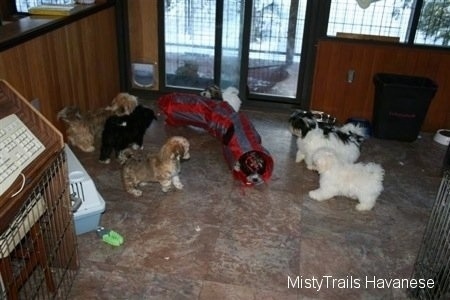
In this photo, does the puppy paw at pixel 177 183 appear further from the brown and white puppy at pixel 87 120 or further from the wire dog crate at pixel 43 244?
the wire dog crate at pixel 43 244

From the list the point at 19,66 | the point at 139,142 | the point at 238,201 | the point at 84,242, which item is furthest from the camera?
the point at 139,142

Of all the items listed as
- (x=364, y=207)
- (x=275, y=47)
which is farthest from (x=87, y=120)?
(x=364, y=207)

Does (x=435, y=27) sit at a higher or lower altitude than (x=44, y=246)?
higher

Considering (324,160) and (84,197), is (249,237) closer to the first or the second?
(324,160)

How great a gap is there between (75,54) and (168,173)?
1397 mm

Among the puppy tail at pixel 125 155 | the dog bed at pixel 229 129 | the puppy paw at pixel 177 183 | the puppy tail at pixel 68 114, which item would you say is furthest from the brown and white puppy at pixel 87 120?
the puppy paw at pixel 177 183

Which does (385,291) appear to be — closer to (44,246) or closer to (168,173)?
(168,173)

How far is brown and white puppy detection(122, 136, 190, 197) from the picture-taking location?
2.69 metres

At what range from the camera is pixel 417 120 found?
375 cm

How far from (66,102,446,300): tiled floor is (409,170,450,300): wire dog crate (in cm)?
14

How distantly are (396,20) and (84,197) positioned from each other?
3.14m

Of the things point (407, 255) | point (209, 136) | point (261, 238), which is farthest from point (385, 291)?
point (209, 136)

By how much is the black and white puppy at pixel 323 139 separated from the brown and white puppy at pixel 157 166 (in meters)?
0.94

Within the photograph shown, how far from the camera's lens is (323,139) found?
9.99 ft
